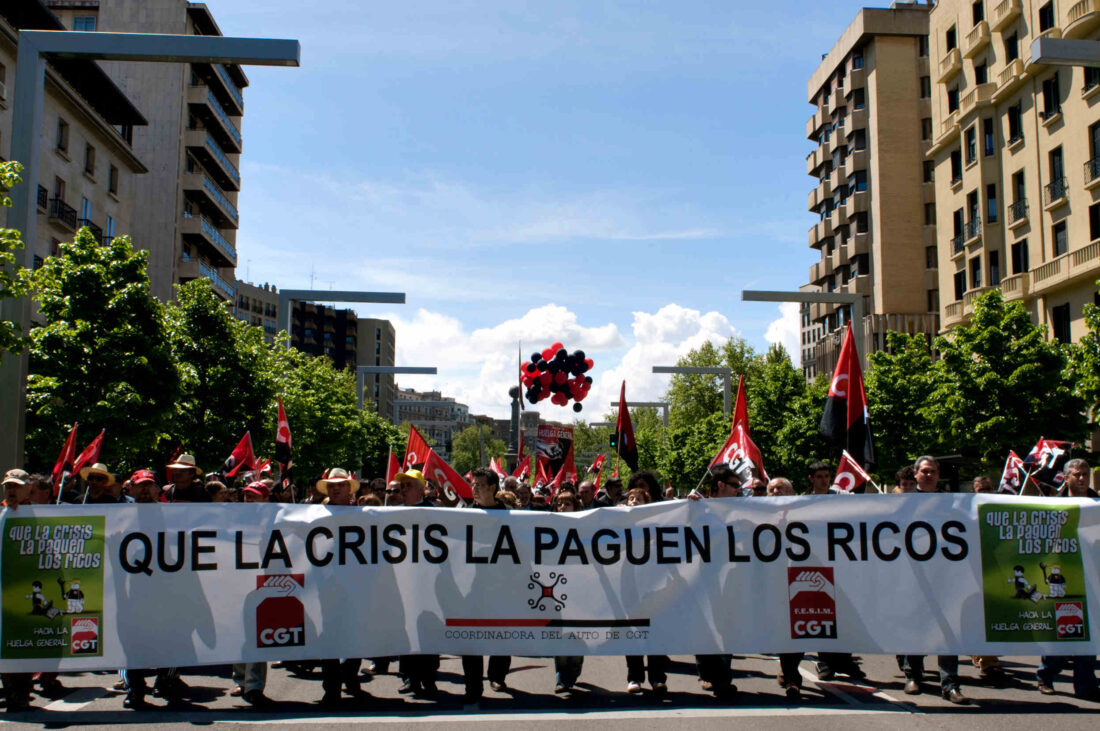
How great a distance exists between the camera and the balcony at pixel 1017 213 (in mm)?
36188

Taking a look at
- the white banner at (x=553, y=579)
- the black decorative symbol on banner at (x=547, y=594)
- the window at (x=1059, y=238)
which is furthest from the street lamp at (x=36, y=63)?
the window at (x=1059, y=238)

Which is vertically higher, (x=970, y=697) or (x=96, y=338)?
(x=96, y=338)

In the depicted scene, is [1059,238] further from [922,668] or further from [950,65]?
[922,668]

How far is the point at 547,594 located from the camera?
836 centimetres

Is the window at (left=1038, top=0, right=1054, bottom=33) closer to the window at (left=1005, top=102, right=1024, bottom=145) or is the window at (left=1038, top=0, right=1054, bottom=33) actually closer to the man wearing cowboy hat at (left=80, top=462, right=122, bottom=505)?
the window at (left=1005, top=102, right=1024, bottom=145)

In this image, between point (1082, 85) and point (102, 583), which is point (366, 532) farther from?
point (1082, 85)

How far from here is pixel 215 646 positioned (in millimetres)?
8047

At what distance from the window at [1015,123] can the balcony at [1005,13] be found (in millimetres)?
2909

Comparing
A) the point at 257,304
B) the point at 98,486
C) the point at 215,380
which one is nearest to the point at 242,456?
the point at 98,486

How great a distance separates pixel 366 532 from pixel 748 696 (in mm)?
3364

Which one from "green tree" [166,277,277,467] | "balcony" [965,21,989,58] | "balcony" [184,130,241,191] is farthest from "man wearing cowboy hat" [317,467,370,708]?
"balcony" [184,130,241,191]

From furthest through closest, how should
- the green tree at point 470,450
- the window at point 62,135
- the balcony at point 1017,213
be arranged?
the green tree at point 470,450
the window at point 62,135
the balcony at point 1017,213

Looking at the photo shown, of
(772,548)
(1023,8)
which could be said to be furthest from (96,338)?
(1023,8)

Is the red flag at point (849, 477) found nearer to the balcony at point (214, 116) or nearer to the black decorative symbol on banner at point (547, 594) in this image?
the black decorative symbol on banner at point (547, 594)
